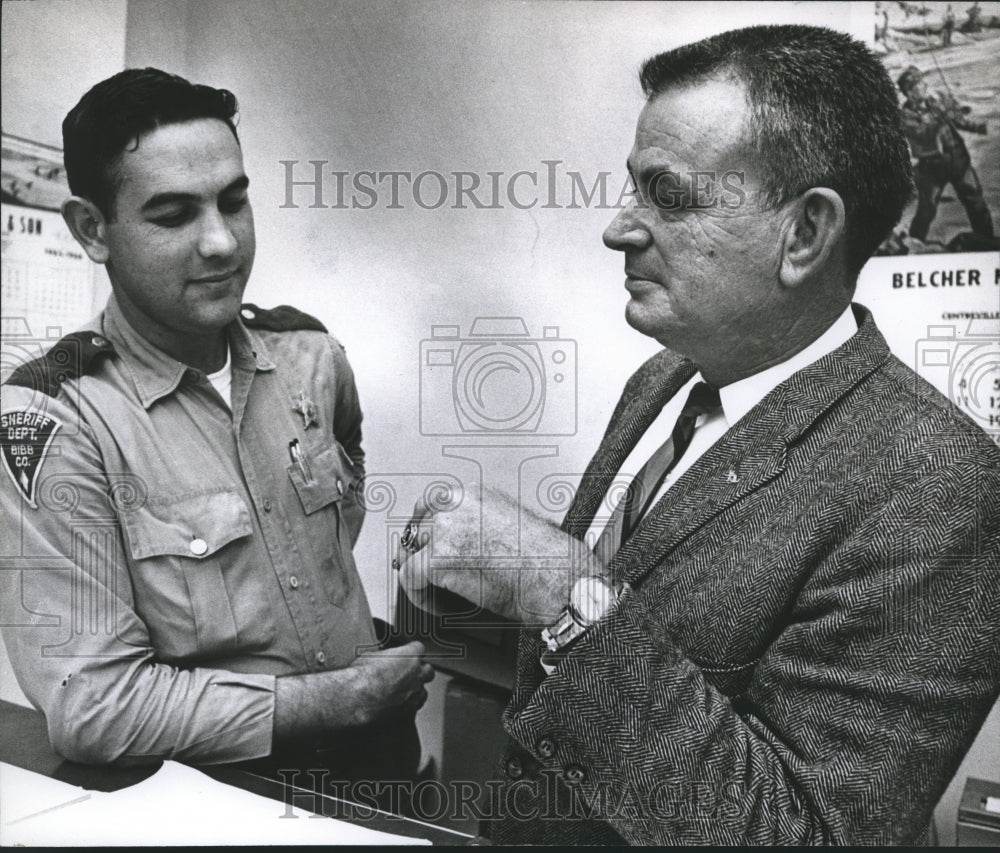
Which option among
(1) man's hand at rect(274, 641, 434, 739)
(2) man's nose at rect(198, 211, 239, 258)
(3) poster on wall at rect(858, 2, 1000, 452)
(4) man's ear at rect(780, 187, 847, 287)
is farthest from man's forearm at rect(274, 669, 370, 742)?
(3) poster on wall at rect(858, 2, 1000, 452)

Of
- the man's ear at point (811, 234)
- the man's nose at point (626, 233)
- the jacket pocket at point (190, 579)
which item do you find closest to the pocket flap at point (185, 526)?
the jacket pocket at point (190, 579)

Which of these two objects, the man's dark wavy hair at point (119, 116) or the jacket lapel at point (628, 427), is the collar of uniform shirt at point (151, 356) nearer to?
the man's dark wavy hair at point (119, 116)

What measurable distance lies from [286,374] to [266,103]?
0.49m

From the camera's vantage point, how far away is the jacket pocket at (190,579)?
5.55 ft

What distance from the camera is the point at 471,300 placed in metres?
1.82

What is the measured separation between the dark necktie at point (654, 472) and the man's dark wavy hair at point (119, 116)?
959 mm

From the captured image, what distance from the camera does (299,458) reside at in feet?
5.81

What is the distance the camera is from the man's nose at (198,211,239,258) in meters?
1.72

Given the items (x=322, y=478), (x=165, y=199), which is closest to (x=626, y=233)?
(x=322, y=478)

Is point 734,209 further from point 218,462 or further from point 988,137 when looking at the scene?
point 218,462

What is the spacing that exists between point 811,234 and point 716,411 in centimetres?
34

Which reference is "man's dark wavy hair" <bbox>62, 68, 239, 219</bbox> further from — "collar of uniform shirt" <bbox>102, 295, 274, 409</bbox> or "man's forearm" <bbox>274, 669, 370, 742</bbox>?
"man's forearm" <bbox>274, 669, 370, 742</bbox>

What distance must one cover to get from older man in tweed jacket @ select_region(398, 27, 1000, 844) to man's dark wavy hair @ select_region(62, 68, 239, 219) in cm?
78

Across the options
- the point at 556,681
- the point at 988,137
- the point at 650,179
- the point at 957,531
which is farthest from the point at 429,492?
the point at 988,137
